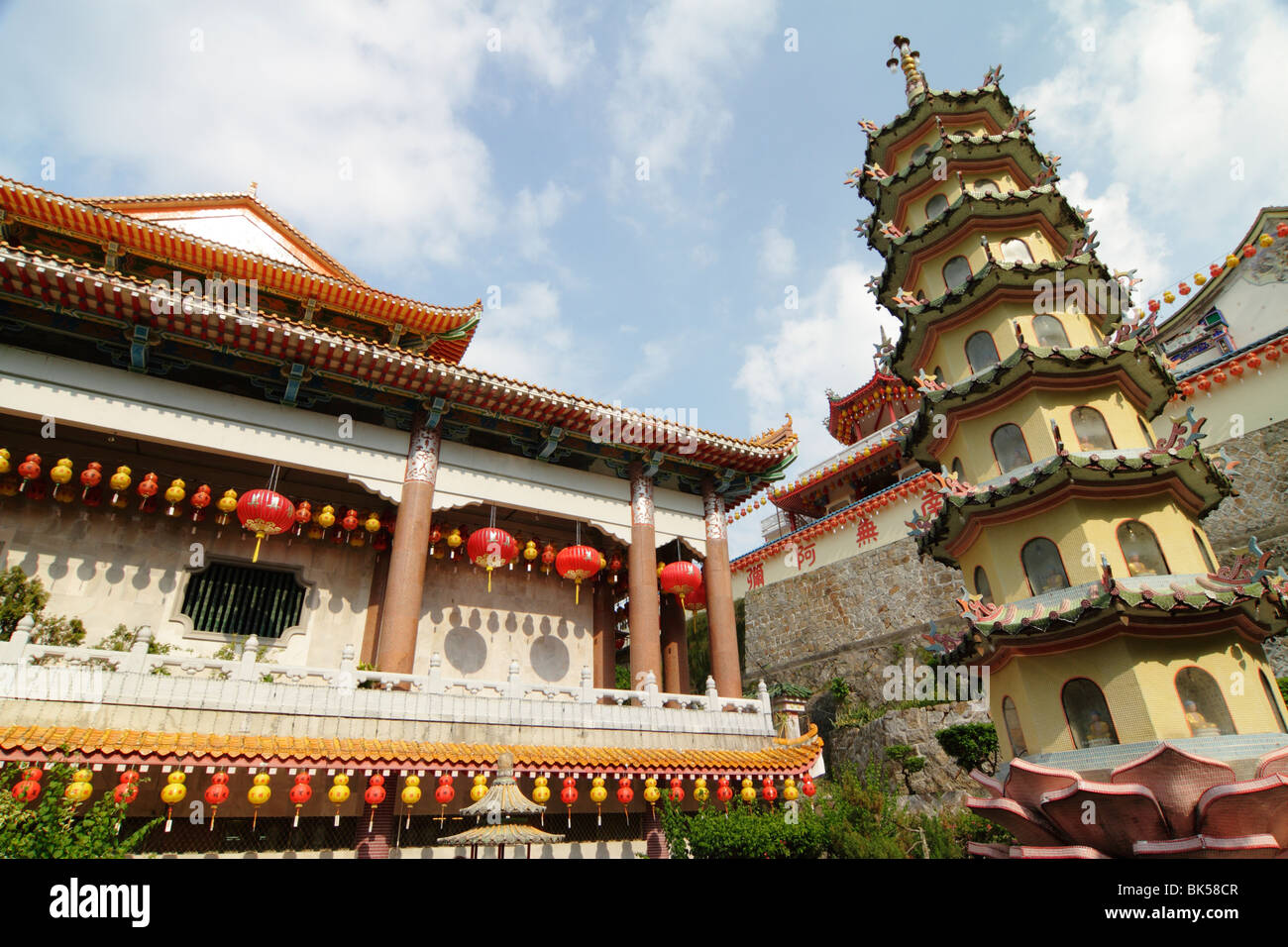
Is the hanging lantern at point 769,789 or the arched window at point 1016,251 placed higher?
the arched window at point 1016,251

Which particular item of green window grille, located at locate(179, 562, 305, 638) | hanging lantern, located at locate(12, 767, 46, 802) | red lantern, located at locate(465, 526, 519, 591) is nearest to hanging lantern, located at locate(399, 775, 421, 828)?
hanging lantern, located at locate(12, 767, 46, 802)

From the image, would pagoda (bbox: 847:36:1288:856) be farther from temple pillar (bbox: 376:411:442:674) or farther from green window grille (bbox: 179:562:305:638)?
green window grille (bbox: 179:562:305:638)

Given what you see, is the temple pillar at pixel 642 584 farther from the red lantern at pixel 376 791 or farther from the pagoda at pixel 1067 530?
the pagoda at pixel 1067 530

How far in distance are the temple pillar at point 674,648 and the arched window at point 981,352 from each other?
335 inches

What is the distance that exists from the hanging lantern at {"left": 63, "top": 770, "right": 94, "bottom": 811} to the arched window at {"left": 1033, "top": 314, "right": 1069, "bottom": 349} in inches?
539

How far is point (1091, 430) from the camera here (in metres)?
9.80

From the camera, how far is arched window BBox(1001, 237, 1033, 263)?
37.9 ft

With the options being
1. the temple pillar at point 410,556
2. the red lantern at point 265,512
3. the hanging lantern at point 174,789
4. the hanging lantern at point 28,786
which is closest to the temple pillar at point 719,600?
the temple pillar at point 410,556

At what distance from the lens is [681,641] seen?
17281 millimetres

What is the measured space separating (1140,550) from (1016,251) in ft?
17.8

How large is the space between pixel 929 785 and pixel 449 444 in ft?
42.1

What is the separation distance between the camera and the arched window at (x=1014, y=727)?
8.88 metres
